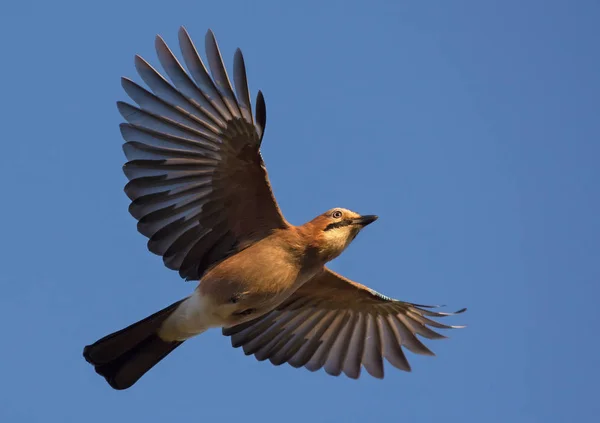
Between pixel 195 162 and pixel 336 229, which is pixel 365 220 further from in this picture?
pixel 195 162

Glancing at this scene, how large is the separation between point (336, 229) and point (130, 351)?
2.30 meters

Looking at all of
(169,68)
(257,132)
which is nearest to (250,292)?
(257,132)

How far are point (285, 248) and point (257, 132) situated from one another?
1140 millimetres

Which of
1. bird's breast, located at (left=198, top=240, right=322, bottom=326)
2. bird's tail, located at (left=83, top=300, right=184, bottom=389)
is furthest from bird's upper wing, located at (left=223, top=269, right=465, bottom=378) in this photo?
bird's breast, located at (left=198, top=240, right=322, bottom=326)

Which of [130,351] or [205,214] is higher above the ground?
[205,214]

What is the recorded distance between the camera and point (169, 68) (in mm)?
10195

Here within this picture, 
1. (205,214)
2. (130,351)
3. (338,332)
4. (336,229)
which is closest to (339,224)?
(336,229)

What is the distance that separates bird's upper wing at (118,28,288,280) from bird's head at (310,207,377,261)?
1.30 ft

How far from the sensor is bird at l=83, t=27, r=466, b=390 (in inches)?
404

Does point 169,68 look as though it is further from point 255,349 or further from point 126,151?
point 255,349

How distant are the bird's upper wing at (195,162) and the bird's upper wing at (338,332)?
1.47m

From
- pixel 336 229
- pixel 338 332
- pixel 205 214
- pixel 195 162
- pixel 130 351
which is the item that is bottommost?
pixel 338 332

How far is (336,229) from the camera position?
35.6 feet

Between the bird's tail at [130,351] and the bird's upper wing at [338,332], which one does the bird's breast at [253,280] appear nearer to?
the bird's tail at [130,351]
